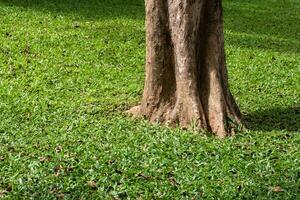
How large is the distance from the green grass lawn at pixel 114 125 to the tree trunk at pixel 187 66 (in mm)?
306

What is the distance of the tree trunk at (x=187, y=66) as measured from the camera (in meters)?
8.60

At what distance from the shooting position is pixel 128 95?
10.7 metres

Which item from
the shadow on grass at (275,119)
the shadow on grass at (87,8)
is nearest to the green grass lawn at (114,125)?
the shadow on grass at (275,119)

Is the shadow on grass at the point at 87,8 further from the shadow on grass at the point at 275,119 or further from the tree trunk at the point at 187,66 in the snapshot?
the tree trunk at the point at 187,66

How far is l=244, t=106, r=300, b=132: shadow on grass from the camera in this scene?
9.21 metres

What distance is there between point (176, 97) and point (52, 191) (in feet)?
9.19

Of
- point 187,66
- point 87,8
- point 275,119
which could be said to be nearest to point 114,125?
point 187,66

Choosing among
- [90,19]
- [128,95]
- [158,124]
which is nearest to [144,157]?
[158,124]

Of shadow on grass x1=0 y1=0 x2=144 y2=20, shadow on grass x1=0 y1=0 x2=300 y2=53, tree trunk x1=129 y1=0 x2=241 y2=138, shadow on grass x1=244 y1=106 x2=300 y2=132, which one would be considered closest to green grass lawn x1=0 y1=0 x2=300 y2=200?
shadow on grass x1=244 y1=106 x2=300 y2=132

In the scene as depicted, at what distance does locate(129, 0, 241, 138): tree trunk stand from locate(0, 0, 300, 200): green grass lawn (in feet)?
1.00

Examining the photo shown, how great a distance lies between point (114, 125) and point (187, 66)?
1279 millimetres

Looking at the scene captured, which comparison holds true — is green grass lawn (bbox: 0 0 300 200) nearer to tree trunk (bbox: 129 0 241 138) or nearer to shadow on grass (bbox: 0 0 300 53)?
shadow on grass (bbox: 0 0 300 53)

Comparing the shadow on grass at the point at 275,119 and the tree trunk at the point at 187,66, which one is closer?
the tree trunk at the point at 187,66

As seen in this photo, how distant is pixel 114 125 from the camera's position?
8.88 metres
